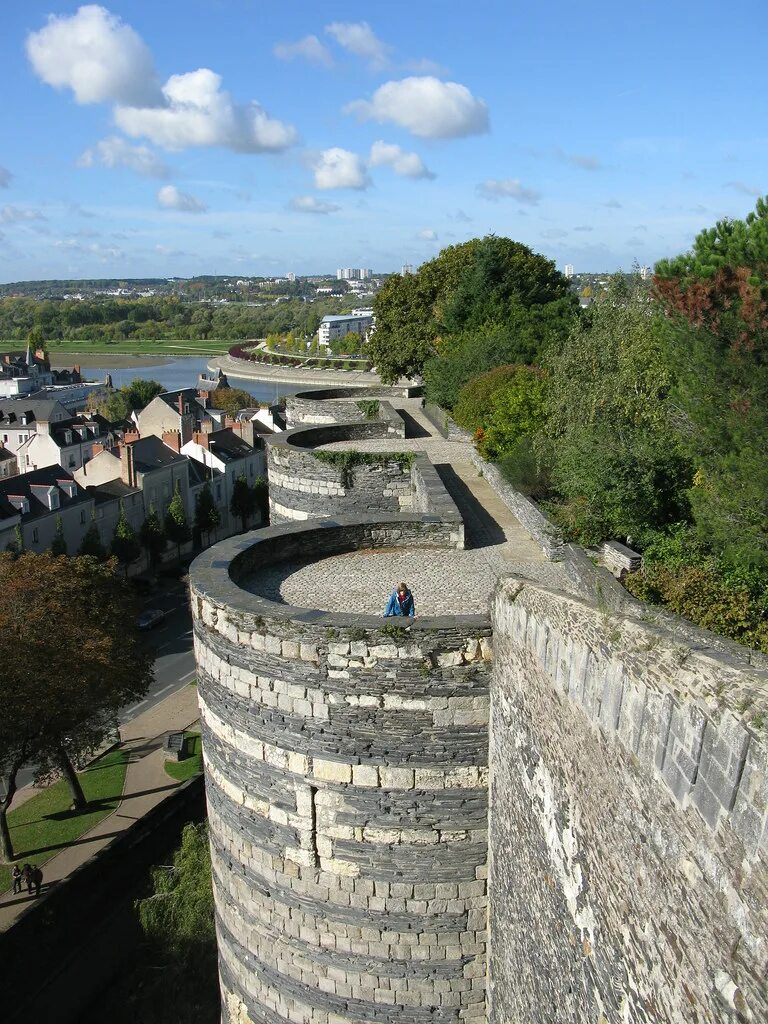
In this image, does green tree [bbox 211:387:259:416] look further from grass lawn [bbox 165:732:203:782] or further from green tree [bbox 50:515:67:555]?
grass lawn [bbox 165:732:203:782]

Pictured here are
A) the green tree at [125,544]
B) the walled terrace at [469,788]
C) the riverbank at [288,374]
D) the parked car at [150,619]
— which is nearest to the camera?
the walled terrace at [469,788]

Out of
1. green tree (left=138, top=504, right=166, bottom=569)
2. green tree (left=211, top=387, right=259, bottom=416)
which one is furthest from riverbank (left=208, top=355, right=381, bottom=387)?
green tree (left=138, top=504, right=166, bottom=569)

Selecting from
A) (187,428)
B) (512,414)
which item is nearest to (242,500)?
(187,428)

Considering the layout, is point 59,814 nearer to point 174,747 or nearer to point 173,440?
point 174,747

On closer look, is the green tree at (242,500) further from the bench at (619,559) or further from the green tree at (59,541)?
the bench at (619,559)

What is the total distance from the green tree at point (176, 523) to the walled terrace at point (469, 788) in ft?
101

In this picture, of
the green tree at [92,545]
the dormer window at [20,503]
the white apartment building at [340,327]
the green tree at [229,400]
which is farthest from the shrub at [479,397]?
the white apartment building at [340,327]

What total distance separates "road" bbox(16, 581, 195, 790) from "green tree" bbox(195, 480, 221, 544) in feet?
16.2

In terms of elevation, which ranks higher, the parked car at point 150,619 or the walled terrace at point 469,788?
the walled terrace at point 469,788

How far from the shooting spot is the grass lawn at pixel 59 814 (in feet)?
57.3

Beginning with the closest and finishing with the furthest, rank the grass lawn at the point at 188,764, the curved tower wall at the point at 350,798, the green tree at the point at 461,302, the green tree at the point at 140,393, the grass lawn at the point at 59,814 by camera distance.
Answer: the curved tower wall at the point at 350,798 → the grass lawn at the point at 59,814 → the grass lawn at the point at 188,764 → the green tree at the point at 461,302 → the green tree at the point at 140,393

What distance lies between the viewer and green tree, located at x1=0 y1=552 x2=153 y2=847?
16562 millimetres

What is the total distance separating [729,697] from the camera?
3.50 meters

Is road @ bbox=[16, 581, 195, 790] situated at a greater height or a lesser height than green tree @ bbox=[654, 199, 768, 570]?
lesser
